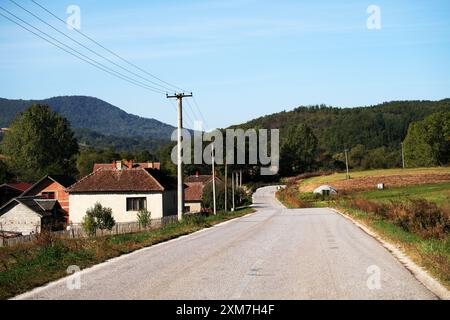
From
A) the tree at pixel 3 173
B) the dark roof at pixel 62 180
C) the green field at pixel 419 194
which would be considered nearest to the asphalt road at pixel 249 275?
the green field at pixel 419 194

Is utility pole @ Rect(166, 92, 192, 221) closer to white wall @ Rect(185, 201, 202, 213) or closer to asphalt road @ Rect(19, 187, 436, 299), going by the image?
asphalt road @ Rect(19, 187, 436, 299)

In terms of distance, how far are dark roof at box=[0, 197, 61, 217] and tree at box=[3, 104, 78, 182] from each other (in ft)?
102

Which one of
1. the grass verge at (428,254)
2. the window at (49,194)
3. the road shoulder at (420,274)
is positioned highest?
the window at (49,194)

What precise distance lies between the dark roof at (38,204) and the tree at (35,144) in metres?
31.2

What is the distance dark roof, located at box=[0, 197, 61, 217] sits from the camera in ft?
195

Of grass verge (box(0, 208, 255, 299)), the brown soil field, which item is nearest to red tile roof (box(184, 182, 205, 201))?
the brown soil field

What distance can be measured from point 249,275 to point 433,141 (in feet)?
412

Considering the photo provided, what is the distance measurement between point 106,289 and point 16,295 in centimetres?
151

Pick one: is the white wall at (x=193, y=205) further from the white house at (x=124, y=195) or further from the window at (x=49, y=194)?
the white house at (x=124, y=195)

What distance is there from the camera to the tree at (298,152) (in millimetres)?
143875

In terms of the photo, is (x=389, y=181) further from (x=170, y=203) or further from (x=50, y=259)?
(x=50, y=259)

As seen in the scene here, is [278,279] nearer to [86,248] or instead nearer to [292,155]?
[86,248]
